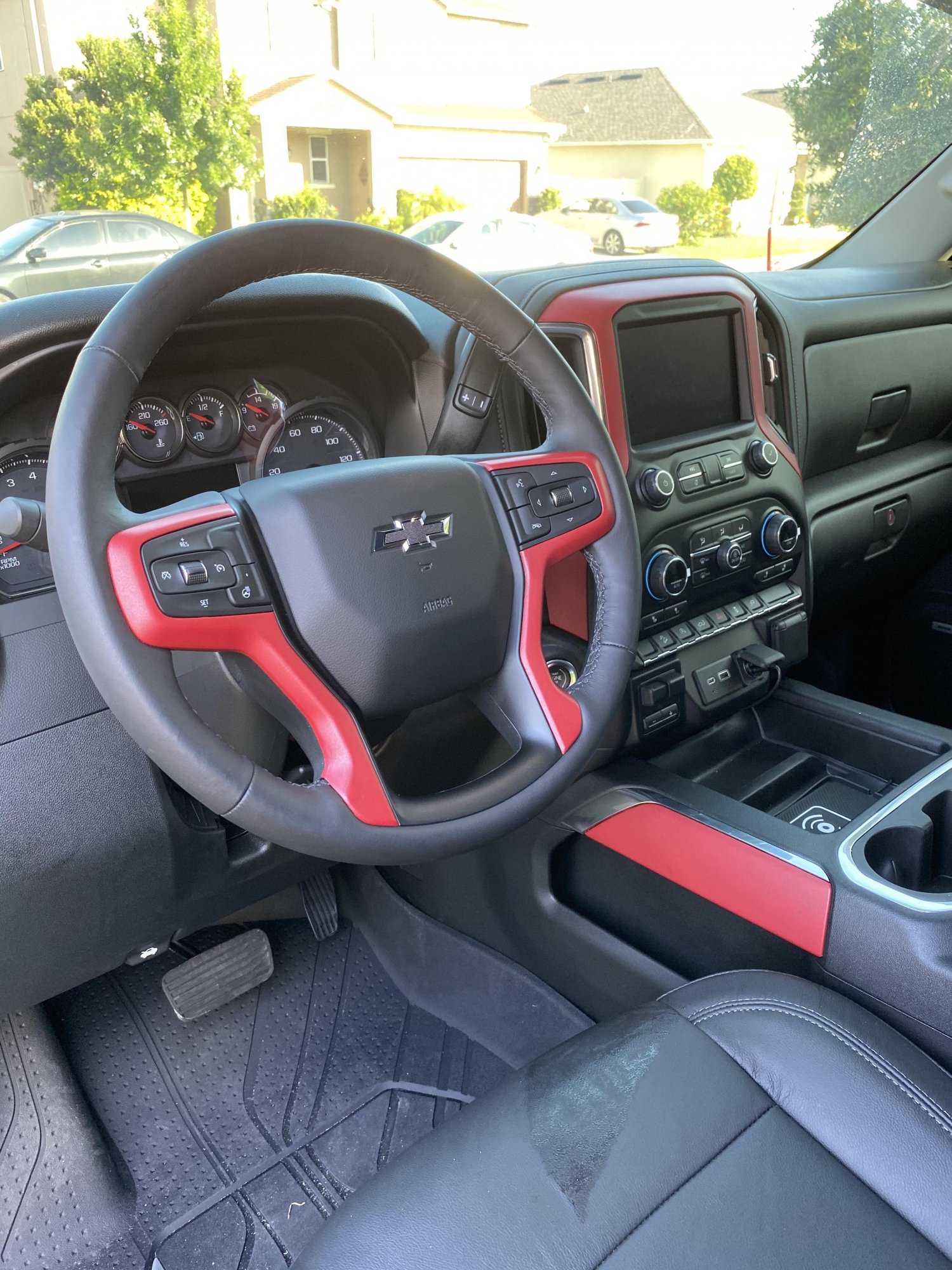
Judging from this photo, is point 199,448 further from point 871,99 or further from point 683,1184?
point 871,99

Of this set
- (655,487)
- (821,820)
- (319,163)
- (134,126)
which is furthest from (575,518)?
(319,163)

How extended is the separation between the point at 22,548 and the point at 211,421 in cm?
29

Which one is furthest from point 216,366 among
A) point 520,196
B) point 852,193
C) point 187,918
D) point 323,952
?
point 520,196

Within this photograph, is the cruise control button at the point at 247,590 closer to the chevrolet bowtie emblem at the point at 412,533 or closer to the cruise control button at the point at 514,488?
the chevrolet bowtie emblem at the point at 412,533

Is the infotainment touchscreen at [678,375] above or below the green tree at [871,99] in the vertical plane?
below

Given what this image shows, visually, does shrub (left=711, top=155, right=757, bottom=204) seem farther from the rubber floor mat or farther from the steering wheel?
the rubber floor mat

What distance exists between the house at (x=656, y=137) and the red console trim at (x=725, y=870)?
61.3 inches

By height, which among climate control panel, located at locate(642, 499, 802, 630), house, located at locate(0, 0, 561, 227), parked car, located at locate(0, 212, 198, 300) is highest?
house, located at locate(0, 0, 561, 227)

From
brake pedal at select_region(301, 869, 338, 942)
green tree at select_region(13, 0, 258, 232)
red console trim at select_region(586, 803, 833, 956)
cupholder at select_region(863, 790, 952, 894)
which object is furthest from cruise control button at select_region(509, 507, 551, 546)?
brake pedal at select_region(301, 869, 338, 942)

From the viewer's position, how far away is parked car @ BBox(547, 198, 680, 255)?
2.18m

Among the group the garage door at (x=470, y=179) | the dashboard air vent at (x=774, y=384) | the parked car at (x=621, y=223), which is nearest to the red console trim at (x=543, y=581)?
the dashboard air vent at (x=774, y=384)

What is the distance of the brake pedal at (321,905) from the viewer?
6.52 ft

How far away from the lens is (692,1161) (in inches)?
36.1

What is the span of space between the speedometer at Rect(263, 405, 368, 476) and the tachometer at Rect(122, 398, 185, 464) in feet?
0.46
